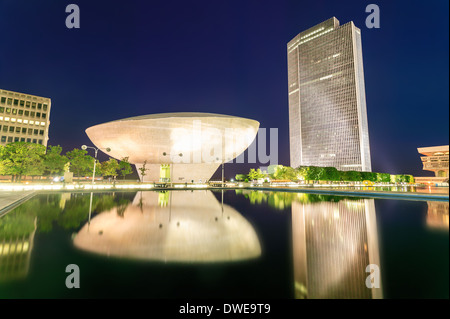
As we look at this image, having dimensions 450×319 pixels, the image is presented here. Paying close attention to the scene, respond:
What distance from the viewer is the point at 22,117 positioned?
75.7 meters

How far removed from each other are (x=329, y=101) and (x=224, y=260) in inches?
5594

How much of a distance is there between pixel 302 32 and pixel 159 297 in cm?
18055

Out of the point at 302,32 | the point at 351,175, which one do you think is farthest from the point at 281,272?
the point at 302,32

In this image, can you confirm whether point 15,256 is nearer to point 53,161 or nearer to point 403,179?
point 53,161

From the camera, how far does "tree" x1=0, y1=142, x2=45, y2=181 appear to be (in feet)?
141

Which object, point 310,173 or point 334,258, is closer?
point 334,258

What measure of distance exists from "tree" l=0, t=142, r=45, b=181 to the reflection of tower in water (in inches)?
2227

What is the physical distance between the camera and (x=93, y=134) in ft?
211

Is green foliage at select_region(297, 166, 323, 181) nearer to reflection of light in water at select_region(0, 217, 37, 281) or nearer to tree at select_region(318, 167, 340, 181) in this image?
tree at select_region(318, 167, 340, 181)

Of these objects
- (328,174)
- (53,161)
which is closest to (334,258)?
(53,161)

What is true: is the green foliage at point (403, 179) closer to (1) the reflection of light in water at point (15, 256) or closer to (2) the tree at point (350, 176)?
(2) the tree at point (350, 176)

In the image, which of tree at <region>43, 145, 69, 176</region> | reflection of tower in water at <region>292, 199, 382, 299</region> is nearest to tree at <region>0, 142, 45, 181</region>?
tree at <region>43, 145, 69, 176</region>

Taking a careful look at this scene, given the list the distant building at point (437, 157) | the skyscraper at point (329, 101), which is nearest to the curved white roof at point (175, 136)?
the distant building at point (437, 157)

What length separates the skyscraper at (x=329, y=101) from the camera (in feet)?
390
